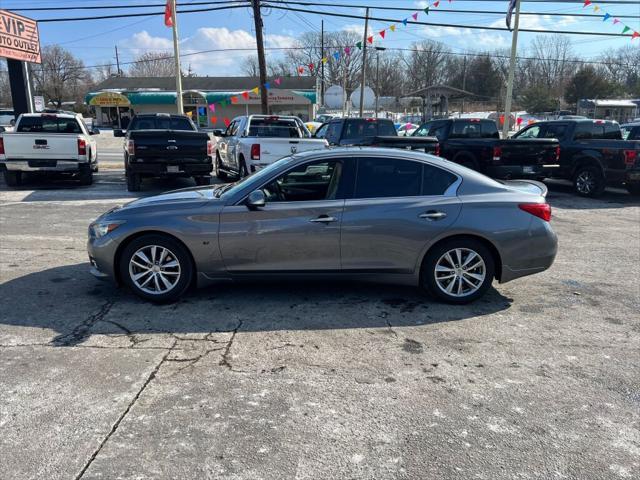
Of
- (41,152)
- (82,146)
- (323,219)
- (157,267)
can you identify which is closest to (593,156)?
(323,219)

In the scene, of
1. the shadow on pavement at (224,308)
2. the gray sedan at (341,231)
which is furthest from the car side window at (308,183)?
the shadow on pavement at (224,308)

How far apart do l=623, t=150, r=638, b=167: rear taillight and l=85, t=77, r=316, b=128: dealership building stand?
3530 centimetres

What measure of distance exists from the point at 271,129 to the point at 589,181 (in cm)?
821

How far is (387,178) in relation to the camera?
205 inches

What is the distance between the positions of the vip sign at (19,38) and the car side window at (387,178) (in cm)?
1587

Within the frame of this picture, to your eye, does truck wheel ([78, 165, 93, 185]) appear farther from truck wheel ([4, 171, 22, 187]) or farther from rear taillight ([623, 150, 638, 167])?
rear taillight ([623, 150, 638, 167])

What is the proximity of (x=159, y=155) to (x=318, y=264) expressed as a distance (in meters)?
7.99

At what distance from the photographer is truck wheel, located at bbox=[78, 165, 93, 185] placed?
13.3 m

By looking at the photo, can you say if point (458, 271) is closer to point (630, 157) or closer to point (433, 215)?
point (433, 215)

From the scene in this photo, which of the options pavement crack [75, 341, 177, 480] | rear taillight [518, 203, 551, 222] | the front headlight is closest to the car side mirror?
the front headlight

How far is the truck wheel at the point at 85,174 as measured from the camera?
43.6 feet

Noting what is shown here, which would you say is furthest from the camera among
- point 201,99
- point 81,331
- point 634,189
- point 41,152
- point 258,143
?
point 201,99

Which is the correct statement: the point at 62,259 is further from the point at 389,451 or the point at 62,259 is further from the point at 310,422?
the point at 389,451

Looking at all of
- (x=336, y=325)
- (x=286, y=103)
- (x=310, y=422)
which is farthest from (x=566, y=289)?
(x=286, y=103)
